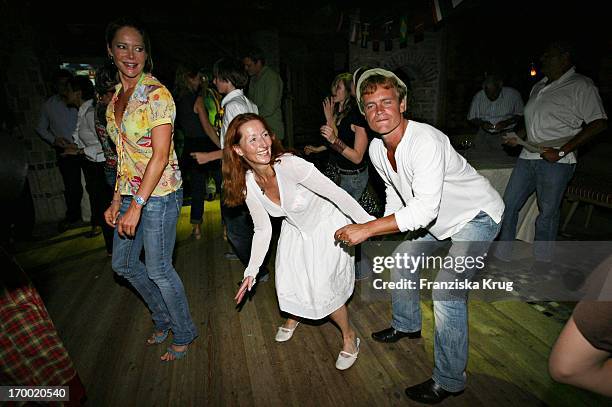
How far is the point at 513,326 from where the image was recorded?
8.63 ft

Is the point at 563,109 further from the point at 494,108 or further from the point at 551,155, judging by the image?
the point at 494,108

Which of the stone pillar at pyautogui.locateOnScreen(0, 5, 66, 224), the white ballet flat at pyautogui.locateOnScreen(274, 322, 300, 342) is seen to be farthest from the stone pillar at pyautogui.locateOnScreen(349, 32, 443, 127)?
the white ballet flat at pyautogui.locateOnScreen(274, 322, 300, 342)

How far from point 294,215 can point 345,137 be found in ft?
3.98

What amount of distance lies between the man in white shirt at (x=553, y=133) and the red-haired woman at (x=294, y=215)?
7.00ft

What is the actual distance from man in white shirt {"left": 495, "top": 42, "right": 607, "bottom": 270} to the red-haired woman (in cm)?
213

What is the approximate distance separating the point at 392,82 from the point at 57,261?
168 inches

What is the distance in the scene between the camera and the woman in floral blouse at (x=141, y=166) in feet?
6.22

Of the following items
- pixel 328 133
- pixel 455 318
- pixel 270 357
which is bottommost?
pixel 270 357

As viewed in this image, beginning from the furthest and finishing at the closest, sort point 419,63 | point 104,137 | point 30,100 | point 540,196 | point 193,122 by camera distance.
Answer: point 419,63
point 30,100
point 193,122
point 540,196
point 104,137

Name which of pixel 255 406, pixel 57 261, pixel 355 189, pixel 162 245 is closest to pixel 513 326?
pixel 355 189

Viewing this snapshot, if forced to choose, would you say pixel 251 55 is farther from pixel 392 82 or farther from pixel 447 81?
pixel 447 81

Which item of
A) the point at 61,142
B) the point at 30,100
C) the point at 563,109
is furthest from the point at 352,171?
the point at 30,100

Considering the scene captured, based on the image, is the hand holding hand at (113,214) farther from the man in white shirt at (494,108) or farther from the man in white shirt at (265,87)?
the man in white shirt at (494,108)

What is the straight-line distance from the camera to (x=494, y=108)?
15.6ft
